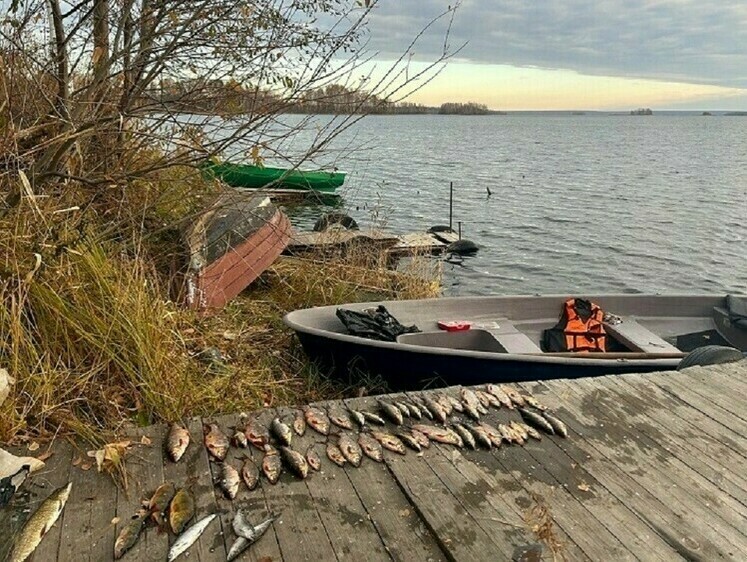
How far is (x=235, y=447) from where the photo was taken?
10.2ft

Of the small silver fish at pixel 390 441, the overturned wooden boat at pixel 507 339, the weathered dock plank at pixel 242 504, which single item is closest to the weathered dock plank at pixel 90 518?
the weathered dock plank at pixel 242 504

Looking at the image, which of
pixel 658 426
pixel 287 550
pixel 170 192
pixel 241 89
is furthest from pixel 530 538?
pixel 170 192

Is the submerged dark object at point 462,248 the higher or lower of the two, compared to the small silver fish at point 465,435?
lower

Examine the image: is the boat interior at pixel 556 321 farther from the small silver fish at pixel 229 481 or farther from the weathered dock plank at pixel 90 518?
the weathered dock plank at pixel 90 518

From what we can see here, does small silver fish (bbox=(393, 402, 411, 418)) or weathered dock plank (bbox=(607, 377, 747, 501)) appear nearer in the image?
weathered dock plank (bbox=(607, 377, 747, 501))

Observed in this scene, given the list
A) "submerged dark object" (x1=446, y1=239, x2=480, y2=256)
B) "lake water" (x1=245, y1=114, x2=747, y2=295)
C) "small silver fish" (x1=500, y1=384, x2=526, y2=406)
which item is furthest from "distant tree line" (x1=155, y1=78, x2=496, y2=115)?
"submerged dark object" (x1=446, y1=239, x2=480, y2=256)

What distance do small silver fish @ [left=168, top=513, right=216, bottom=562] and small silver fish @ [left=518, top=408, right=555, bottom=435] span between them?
1743 mm

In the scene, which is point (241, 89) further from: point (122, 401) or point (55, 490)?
point (55, 490)

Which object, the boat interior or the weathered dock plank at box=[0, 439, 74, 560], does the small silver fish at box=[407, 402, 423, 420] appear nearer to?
the weathered dock plank at box=[0, 439, 74, 560]

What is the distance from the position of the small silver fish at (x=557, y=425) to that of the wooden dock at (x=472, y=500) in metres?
0.05

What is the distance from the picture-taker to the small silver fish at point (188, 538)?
234 cm

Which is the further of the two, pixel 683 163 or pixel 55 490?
pixel 683 163

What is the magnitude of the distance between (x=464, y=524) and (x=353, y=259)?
22.8ft

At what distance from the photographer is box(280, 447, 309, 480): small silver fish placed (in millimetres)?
2885
